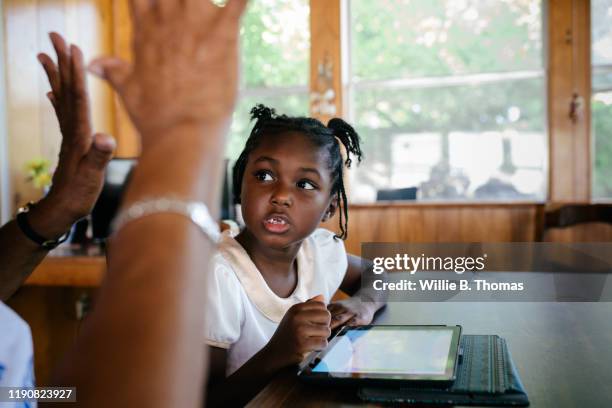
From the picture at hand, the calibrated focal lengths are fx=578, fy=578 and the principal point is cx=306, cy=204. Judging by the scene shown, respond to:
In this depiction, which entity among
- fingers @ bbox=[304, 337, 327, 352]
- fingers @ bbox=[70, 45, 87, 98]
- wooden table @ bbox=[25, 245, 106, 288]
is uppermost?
fingers @ bbox=[70, 45, 87, 98]

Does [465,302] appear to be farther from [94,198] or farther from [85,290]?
[85,290]

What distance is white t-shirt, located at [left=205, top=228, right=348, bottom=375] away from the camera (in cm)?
90

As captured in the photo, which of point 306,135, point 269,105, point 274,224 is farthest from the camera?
point 269,105

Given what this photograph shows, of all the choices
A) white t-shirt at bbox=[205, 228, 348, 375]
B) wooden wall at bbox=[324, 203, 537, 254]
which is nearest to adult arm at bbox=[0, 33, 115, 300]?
white t-shirt at bbox=[205, 228, 348, 375]

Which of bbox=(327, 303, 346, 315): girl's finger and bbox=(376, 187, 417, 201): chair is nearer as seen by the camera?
bbox=(327, 303, 346, 315): girl's finger

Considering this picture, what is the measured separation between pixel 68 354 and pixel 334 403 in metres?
0.35

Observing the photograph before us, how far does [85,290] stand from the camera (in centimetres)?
283

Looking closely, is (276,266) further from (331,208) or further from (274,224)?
(331,208)

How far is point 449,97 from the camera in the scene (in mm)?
4328

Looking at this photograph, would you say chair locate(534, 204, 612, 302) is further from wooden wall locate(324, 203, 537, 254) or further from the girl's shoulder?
the girl's shoulder

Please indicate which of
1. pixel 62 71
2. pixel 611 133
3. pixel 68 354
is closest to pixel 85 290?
pixel 62 71

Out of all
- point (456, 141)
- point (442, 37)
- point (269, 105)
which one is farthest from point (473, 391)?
point (269, 105)

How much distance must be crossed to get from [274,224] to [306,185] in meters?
0.13

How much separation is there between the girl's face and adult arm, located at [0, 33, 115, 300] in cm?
35
